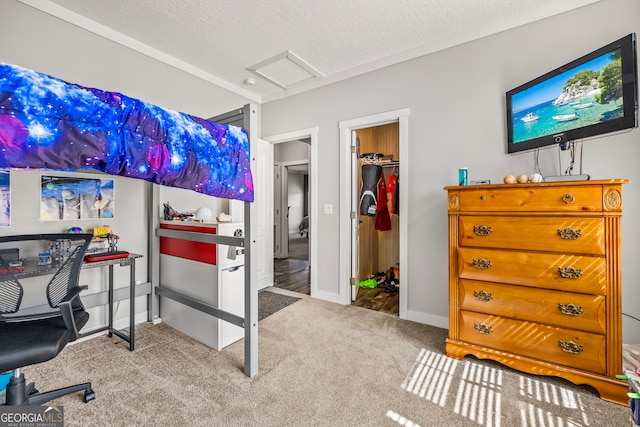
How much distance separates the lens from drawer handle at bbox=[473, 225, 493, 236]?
→ 6.79 feet

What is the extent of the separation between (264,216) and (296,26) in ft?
7.92

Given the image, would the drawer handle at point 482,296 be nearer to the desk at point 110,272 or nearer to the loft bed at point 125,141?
the loft bed at point 125,141

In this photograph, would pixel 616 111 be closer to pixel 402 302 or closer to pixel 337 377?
pixel 402 302

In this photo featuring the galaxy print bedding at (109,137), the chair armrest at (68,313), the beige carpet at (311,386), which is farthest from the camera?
the beige carpet at (311,386)

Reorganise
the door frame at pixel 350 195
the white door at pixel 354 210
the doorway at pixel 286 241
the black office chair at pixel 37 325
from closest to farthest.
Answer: the black office chair at pixel 37 325, the door frame at pixel 350 195, the white door at pixel 354 210, the doorway at pixel 286 241

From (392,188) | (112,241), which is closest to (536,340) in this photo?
(392,188)

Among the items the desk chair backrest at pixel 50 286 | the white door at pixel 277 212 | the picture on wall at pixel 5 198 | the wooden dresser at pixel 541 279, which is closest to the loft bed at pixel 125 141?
the desk chair backrest at pixel 50 286

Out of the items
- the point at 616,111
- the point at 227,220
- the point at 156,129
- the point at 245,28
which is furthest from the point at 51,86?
the point at 616,111

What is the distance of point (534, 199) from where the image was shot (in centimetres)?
190

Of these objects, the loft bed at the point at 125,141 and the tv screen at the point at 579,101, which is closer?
the loft bed at the point at 125,141

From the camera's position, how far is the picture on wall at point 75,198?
228 centimetres

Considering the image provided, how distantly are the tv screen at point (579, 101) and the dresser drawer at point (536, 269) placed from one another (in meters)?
0.85

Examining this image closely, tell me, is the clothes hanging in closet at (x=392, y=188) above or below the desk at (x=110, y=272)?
above

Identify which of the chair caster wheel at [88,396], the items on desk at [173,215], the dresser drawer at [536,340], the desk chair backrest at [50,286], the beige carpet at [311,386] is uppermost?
the items on desk at [173,215]
